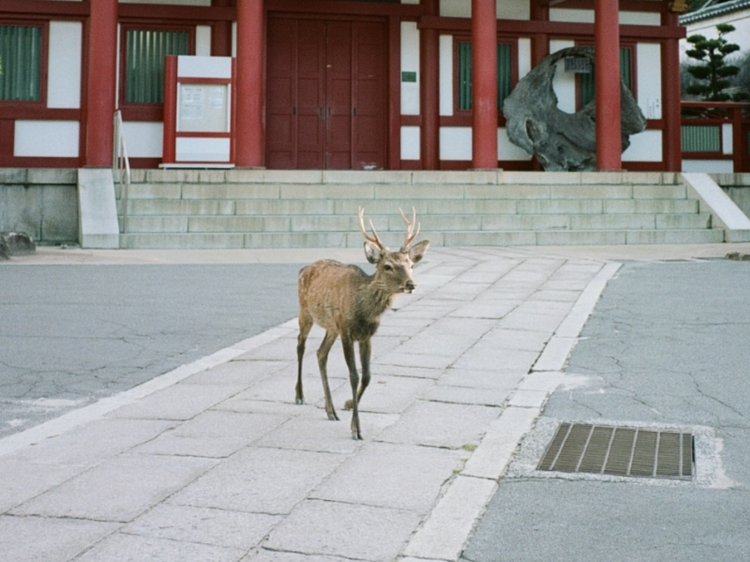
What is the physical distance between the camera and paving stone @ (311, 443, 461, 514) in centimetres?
309

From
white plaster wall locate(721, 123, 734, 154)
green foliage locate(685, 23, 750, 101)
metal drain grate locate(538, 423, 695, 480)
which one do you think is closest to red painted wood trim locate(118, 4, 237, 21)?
white plaster wall locate(721, 123, 734, 154)

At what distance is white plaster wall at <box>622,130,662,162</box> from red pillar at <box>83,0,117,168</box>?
33.1 ft

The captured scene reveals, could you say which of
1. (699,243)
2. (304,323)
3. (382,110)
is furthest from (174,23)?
(304,323)

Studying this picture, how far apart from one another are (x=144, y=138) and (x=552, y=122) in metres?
7.66

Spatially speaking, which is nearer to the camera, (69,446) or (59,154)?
(69,446)

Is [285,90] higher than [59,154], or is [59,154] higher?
[285,90]

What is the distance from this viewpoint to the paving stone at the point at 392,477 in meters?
3.09

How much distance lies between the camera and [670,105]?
18594 millimetres

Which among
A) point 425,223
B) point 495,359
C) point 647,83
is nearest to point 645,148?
point 647,83

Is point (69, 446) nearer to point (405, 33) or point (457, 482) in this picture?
point (457, 482)

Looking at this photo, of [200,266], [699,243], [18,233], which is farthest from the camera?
[699,243]

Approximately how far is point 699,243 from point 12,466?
38.4 ft

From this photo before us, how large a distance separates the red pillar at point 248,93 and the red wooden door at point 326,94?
295 centimetres

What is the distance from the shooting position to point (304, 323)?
434 centimetres
